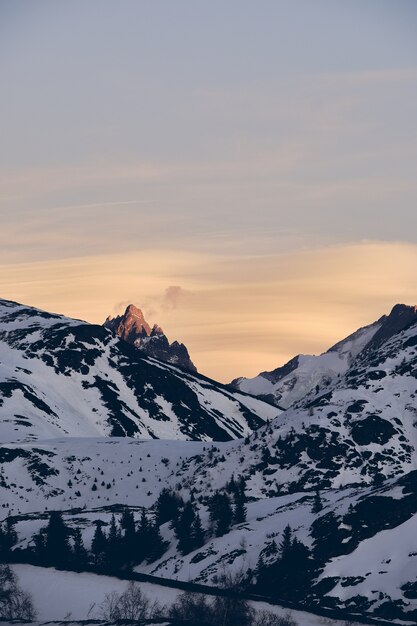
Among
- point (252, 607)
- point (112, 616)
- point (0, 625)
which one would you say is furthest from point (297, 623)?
point (0, 625)

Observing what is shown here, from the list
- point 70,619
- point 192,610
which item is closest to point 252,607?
point 192,610

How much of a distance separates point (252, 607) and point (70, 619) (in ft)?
72.8

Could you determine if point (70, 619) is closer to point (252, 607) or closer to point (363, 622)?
point (252, 607)

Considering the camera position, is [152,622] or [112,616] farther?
[112,616]

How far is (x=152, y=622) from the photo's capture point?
597 feet

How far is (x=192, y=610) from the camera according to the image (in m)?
197

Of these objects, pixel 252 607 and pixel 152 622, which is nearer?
pixel 152 622

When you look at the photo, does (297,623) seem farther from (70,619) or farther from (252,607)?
(70,619)

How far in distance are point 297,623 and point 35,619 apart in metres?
32.1

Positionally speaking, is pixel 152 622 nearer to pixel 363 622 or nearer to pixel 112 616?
pixel 112 616

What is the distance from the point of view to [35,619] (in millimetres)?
197000

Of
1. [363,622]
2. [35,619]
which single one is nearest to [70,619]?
[35,619]

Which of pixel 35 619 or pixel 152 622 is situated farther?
pixel 35 619

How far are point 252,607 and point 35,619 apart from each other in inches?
1041
